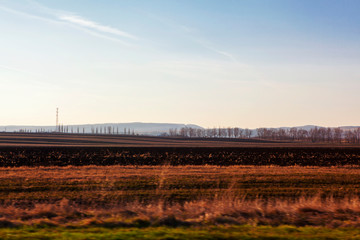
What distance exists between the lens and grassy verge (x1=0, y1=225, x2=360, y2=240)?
24.5ft

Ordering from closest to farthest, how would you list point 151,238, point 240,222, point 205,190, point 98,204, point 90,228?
1. point 151,238
2. point 90,228
3. point 240,222
4. point 98,204
5. point 205,190

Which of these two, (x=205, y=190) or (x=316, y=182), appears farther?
(x=316, y=182)

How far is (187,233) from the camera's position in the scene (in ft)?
25.5

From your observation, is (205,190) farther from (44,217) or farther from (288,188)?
(44,217)

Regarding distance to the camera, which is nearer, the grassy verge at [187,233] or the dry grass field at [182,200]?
the grassy verge at [187,233]

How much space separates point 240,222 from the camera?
882 centimetres

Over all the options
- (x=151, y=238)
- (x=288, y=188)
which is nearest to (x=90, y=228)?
(x=151, y=238)

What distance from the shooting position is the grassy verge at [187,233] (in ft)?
24.5

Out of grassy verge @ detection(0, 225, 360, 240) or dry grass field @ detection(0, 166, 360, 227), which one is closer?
grassy verge @ detection(0, 225, 360, 240)

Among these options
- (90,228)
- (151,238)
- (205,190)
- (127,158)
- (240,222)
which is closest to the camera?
(151,238)

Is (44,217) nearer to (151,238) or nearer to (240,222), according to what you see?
(151,238)

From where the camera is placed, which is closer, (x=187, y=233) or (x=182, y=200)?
(x=187, y=233)

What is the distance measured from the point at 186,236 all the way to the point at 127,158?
3386 cm

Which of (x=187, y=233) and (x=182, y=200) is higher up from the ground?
(x=187, y=233)
